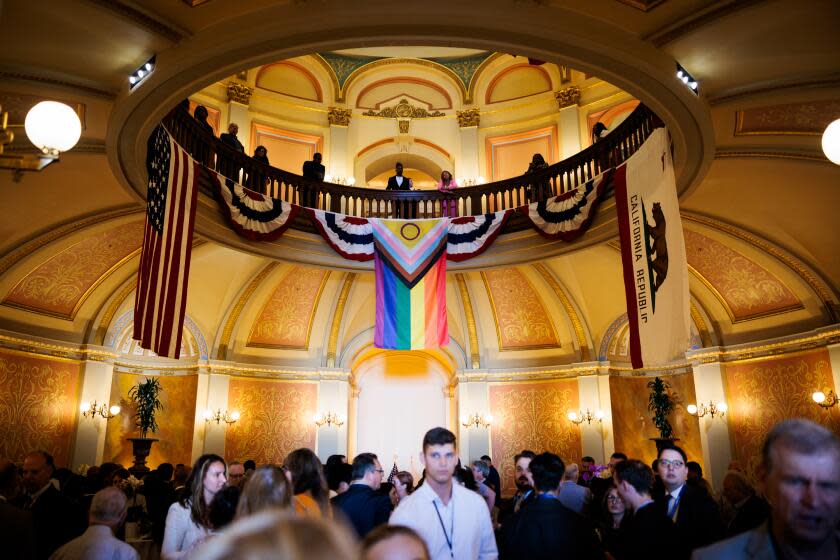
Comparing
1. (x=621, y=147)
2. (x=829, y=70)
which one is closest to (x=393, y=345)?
(x=621, y=147)

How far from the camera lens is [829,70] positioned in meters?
6.12

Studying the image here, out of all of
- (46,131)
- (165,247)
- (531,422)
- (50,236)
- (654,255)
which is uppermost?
(50,236)

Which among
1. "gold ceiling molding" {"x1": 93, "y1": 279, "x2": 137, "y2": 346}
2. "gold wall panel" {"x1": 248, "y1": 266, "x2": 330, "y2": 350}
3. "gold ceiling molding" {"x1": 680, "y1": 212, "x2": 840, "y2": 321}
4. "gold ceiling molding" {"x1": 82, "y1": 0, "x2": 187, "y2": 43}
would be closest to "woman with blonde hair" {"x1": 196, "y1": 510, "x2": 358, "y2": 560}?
"gold ceiling molding" {"x1": 82, "y1": 0, "x2": 187, "y2": 43}

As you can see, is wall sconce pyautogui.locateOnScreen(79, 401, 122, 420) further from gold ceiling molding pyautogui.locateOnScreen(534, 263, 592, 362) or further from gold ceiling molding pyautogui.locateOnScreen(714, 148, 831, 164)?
gold ceiling molding pyautogui.locateOnScreen(714, 148, 831, 164)

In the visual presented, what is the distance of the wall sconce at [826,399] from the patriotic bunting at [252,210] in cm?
915

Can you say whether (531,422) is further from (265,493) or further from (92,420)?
(265,493)

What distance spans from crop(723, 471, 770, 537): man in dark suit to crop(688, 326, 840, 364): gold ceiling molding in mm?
6770

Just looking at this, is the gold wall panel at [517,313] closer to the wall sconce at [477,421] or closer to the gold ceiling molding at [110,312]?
the wall sconce at [477,421]

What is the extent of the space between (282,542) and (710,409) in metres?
12.7

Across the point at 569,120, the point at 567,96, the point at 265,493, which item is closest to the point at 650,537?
the point at 265,493

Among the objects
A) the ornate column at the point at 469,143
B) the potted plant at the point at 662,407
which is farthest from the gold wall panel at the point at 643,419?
the ornate column at the point at 469,143

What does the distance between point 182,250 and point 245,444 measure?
23.7 feet

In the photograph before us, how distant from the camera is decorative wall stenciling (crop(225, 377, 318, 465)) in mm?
13570

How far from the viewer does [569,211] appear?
34.7ft
